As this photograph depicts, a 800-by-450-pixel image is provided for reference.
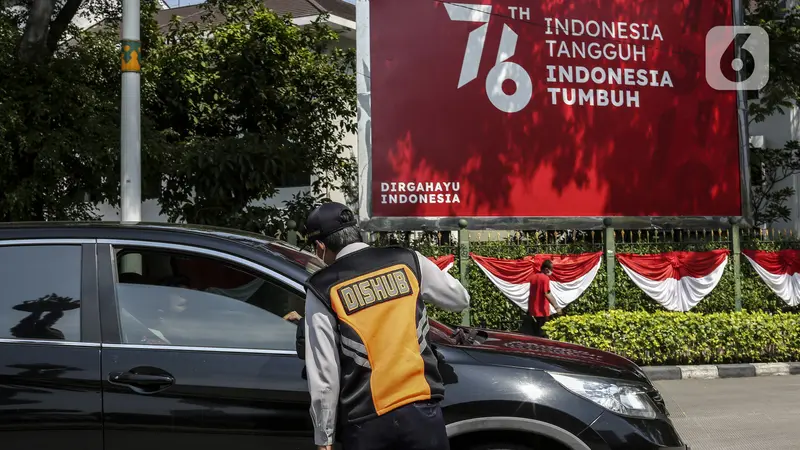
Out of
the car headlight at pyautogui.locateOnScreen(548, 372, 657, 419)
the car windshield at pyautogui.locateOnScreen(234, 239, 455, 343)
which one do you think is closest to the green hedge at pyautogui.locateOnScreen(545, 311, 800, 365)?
the car windshield at pyautogui.locateOnScreen(234, 239, 455, 343)

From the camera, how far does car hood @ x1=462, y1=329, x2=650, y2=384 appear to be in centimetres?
368

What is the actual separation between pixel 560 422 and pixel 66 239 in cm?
218

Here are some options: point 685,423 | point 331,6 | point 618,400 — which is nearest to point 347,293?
point 618,400

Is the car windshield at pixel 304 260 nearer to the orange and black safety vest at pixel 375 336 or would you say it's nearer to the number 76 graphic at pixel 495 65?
the orange and black safety vest at pixel 375 336

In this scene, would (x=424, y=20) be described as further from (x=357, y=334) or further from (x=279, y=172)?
(x=357, y=334)

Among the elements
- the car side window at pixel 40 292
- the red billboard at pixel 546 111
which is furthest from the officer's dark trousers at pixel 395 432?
the red billboard at pixel 546 111

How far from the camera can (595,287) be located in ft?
43.3

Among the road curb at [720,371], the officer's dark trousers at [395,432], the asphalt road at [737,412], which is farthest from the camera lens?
the road curb at [720,371]

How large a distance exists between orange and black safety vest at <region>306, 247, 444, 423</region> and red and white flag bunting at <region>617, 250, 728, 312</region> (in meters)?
10.5

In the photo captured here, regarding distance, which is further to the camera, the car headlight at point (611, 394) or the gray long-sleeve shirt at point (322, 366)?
the car headlight at point (611, 394)

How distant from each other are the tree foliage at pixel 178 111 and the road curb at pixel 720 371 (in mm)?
6478

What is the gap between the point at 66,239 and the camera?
370 centimetres

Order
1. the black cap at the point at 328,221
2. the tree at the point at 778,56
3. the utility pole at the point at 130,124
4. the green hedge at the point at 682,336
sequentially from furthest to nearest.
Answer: the tree at the point at 778,56
the green hedge at the point at 682,336
the utility pole at the point at 130,124
the black cap at the point at 328,221

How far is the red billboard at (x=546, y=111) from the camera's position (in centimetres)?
1312
